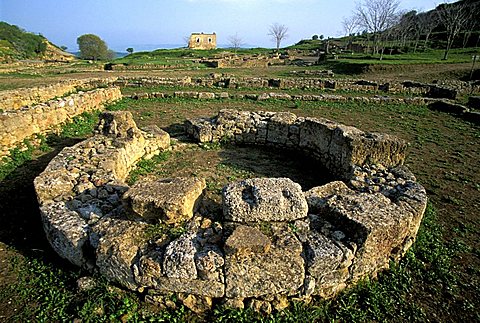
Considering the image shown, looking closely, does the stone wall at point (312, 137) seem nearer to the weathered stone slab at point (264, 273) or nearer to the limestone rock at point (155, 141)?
the limestone rock at point (155, 141)

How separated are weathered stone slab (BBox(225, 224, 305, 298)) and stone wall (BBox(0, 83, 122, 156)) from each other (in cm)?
826

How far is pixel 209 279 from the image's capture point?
12.5 feet

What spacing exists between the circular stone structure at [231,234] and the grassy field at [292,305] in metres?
0.20

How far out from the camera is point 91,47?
200 ft

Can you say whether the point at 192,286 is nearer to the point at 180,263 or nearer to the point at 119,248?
the point at 180,263

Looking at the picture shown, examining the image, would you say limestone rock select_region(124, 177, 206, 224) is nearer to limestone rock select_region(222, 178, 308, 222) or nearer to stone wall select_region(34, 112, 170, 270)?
stone wall select_region(34, 112, 170, 270)

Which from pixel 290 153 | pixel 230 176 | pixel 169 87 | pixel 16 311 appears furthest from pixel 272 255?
pixel 169 87

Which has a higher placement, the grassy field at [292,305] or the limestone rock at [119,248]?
the limestone rock at [119,248]

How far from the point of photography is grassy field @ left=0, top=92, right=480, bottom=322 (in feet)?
12.8

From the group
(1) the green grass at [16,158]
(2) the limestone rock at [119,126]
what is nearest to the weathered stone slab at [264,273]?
(2) the limestone rock at [119,126]

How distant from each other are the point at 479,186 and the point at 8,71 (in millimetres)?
37318

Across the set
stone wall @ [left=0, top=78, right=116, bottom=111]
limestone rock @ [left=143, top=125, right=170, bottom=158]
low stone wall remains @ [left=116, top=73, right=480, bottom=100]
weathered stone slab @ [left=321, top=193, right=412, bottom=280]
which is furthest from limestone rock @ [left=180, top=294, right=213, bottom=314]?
low stone wall remains @ [left=116, top=73, right=480, bottom=100]

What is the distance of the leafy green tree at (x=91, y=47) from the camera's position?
200 ft

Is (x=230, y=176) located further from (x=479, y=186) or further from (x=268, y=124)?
(x=479, y=186)
